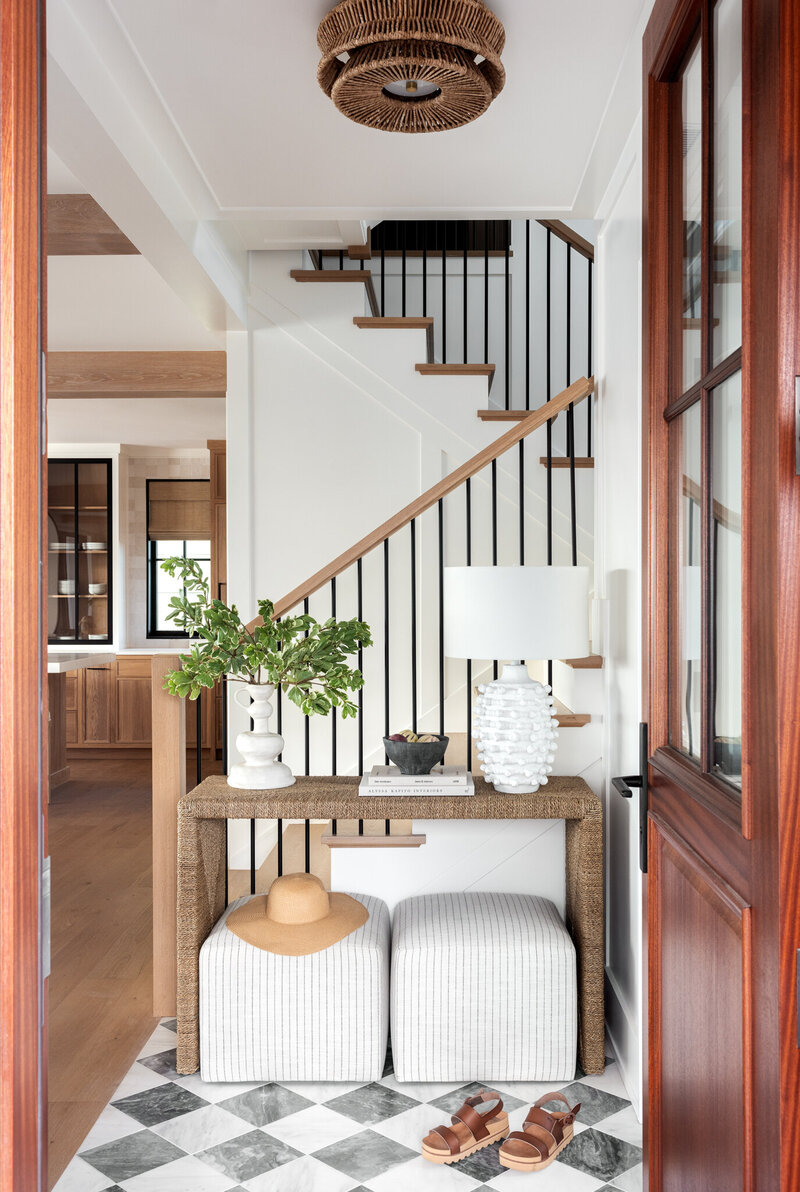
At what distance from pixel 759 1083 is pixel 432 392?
3.82m

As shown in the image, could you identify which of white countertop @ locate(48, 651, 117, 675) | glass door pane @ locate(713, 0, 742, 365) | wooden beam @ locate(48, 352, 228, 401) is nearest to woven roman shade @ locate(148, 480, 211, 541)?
white countertop @ locate(48, 651, 117, 675)

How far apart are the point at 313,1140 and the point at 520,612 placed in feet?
4.55

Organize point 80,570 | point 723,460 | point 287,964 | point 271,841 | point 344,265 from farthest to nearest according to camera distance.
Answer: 1. point 80,570
2. point 344,265
3. point 271,841
4. point 287,964
5. point 723,460

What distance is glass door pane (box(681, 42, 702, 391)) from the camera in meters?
1.26

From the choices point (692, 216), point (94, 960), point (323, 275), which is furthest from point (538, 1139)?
point (323, 275)

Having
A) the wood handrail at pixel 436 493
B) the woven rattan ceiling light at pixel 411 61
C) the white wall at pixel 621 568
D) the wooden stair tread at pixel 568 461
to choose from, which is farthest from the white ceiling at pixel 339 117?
the wooden stair tread at pixel 568 461

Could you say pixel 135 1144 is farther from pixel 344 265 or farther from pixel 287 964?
pixel 344 265

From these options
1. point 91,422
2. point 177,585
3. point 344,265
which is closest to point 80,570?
point 177,585

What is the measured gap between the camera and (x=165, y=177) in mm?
2746

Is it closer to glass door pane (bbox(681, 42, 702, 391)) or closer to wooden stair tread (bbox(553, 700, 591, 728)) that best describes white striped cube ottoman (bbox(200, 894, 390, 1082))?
wooden stair tread (bbox(553, 700, 591, 728))

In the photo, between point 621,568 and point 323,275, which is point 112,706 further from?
point 621,568

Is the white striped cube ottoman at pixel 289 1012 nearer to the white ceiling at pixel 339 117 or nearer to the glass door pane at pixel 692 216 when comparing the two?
the glass door pane at pixel 692 216

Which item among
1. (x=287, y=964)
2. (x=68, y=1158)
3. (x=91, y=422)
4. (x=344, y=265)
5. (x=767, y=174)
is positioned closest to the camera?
(x=767, y=174)

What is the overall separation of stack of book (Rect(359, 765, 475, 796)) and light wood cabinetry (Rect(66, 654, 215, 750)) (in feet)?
17.1
